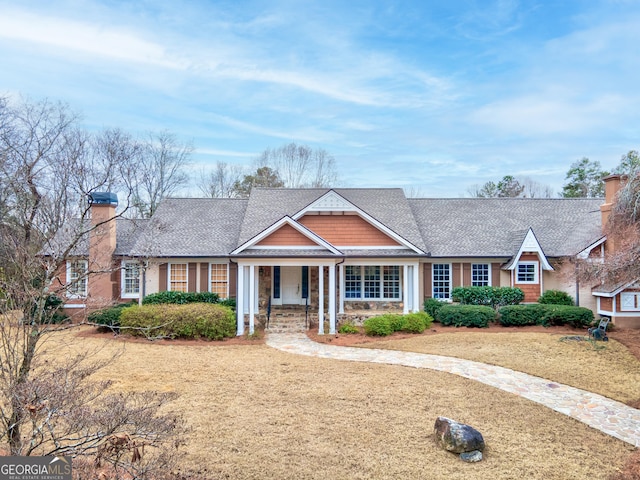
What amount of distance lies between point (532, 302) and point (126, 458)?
1853 cm

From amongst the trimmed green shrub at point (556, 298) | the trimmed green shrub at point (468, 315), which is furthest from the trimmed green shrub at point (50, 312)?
the trimmed green shrub at point (556, 298)

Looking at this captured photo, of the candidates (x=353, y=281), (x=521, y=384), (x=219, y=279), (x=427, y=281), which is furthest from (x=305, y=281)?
(x=521, y=384)

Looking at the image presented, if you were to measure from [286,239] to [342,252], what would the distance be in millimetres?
2604

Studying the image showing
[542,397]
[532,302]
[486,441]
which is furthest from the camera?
[532,302]

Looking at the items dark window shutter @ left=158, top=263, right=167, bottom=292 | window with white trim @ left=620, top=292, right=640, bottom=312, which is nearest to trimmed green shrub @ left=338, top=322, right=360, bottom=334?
dark window shutter @ left=158, top=263, right=167, bottom=292

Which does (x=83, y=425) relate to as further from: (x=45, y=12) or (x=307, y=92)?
(x=307, y=92)

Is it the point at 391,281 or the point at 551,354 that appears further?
the point at 391,281

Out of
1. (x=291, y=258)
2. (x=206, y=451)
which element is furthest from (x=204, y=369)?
(x=291, y=258)

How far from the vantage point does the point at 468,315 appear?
57.3 ft

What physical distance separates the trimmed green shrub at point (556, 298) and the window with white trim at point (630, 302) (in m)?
2.34

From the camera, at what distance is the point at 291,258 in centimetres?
1683

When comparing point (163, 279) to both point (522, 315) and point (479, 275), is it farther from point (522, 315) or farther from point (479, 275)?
point (522, 315)

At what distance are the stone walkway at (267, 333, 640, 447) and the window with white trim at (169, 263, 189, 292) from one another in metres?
6.34

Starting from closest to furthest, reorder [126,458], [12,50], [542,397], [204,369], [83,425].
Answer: [83,425] → [126,458] → [542,397] → [204,369] → [12,50]
